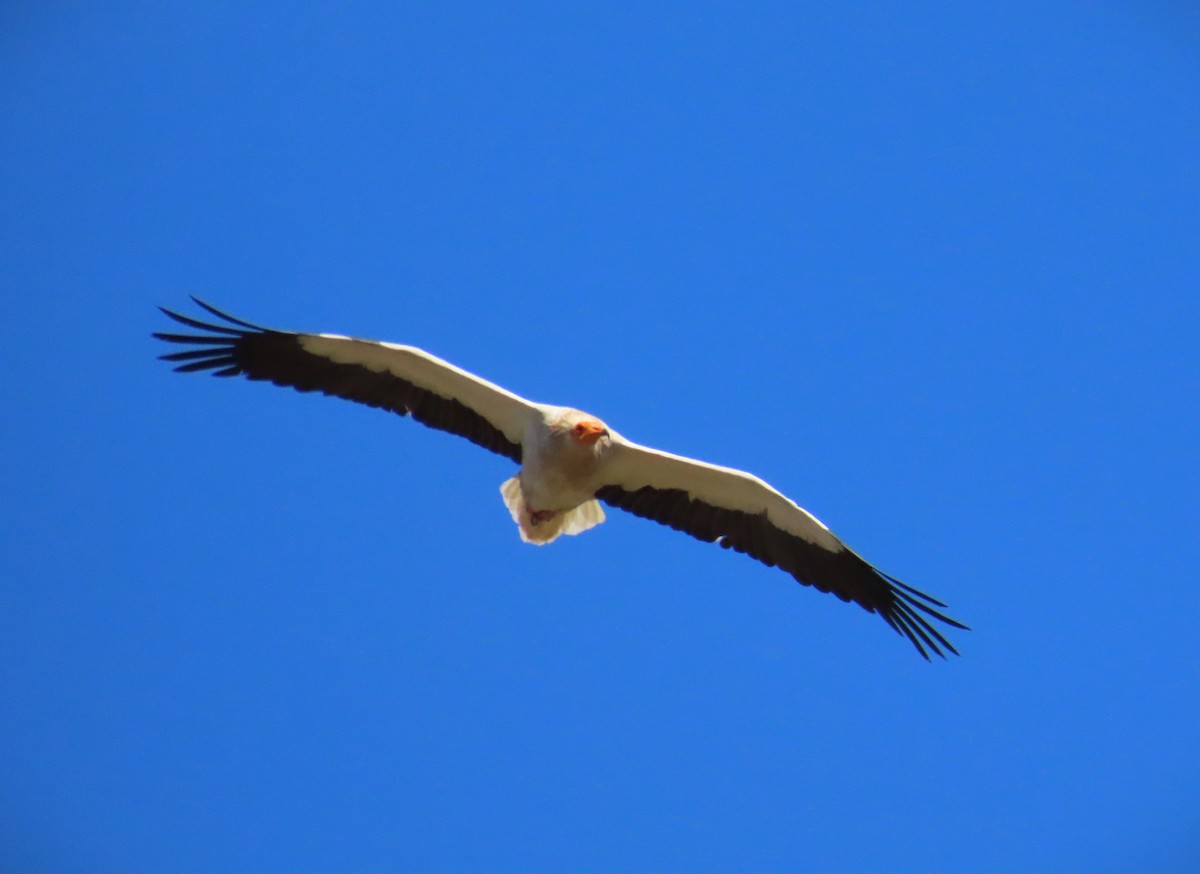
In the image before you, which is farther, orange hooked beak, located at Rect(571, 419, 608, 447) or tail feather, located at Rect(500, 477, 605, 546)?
tail feather, located at Rect(500, 477, 605, 546)

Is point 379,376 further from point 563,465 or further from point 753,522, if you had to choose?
point 753,522

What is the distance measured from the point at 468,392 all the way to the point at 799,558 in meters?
2.44

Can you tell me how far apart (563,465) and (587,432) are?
0.29m

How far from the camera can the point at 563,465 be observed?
320 inches

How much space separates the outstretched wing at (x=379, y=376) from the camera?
820 cm

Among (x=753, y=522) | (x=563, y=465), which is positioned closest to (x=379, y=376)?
(x=563, y=465)

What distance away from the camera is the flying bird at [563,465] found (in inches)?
321

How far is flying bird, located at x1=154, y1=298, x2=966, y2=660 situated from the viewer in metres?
8.16

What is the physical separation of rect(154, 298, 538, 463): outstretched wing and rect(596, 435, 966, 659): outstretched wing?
825mm

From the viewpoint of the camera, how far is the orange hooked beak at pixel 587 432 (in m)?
7.98

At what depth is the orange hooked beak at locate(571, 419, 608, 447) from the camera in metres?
7.98

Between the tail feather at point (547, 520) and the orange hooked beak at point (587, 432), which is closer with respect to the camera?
the orange hooked beak at point (587, 432)

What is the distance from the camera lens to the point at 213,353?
8.13 metres

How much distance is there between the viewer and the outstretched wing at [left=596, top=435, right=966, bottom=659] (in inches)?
335
